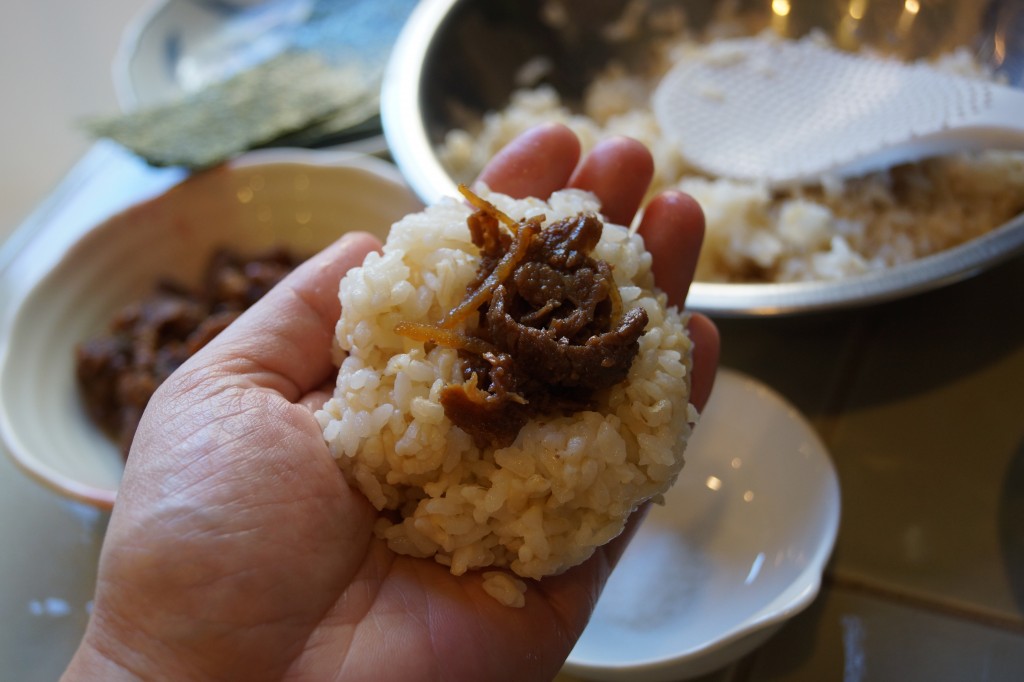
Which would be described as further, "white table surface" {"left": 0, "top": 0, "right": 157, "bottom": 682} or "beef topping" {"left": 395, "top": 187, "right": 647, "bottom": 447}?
"white table surface" {"left": 0, "top": 0, "right": 157, "bottom": 682}

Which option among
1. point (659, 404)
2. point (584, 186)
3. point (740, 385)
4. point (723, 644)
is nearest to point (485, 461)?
point (659, 404)

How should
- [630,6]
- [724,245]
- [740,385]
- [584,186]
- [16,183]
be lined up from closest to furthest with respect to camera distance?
1. [584,186]
2. [740,385]
3. [724,245]
4. [630,6]
5. [16,183]

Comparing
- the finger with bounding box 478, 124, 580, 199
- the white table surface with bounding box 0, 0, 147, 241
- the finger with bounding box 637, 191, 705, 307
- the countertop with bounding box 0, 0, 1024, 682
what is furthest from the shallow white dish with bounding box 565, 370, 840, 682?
the white table surface with bounding box 0, 0, 147, 241

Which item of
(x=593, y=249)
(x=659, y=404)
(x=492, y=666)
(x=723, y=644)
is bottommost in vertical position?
(x=723, y=644)

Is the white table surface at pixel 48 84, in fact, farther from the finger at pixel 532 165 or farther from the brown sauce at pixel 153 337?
the finger at pixel 532 165

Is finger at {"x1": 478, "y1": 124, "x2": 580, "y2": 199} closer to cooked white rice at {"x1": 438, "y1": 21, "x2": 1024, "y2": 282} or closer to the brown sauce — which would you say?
cooked white rice at {"x1": 438, "y1": 21, "x2": 1024, "y2": 282}

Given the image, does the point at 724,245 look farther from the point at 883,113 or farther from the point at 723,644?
the point at 723,644

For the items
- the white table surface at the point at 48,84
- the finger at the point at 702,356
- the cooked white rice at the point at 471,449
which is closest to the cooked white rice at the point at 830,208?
the finger at the point at 702,356
